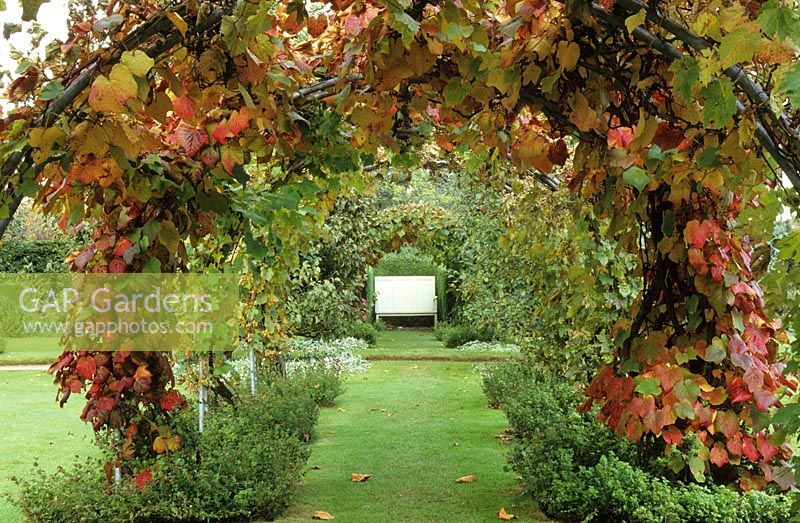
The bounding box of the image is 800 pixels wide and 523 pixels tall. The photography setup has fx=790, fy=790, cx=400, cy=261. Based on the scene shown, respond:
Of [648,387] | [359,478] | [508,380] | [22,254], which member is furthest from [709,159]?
[22,254]

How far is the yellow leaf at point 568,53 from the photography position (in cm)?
238

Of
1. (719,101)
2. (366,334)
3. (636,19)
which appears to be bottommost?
(366,334)

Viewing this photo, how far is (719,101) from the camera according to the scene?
1813 millimetres

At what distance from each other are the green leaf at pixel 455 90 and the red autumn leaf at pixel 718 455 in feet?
5.67

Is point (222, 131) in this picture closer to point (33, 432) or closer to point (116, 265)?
point (116, 265)

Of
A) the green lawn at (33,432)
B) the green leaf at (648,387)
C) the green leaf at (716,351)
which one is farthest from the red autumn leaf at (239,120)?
the green lawn at (33,432)

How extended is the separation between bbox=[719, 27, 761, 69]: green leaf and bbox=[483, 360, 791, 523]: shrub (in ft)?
6.37

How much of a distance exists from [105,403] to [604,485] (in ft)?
7.22

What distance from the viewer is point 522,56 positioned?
96.4 inches

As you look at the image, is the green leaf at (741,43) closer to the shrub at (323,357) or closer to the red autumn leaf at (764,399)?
the red autumn leaf at (764,399)

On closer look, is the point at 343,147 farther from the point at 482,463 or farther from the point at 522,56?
the point at 482,463

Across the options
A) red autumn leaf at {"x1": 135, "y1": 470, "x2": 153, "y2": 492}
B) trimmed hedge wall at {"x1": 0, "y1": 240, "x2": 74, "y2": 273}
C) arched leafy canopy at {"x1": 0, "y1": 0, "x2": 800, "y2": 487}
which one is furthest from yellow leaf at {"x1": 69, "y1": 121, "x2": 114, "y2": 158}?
trimmed hedge wall at {"x1": 0, "y1": 240, "x2": 74, "y2": 273}

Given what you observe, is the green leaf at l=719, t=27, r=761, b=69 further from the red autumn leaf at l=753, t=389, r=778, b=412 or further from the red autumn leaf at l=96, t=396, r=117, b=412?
the red autumn leaf at l=96, t=396, r=117, b=412

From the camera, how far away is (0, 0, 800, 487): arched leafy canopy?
6.42 ft
